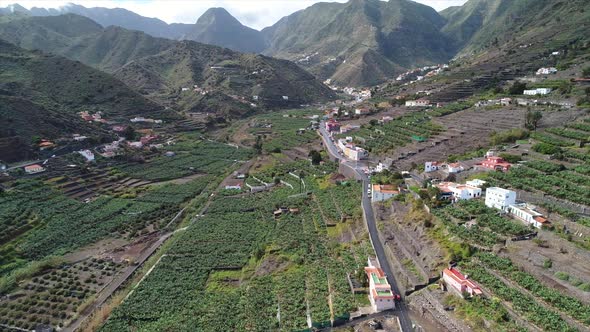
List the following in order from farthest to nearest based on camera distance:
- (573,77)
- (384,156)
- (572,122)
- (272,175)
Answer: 1. (573,77)
2. (272,175)
3. (384,156)
4. (572,122)

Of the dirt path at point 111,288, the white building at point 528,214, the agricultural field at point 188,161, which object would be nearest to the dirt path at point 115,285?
the dirt path at point 111,288

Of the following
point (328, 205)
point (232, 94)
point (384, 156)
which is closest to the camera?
point (328, 205)

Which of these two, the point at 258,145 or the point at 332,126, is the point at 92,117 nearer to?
the point at 258,145

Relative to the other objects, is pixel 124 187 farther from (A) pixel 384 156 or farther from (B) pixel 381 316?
(B) pixel 381 316

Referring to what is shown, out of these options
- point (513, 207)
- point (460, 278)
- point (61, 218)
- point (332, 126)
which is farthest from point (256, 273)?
point (332, 126)

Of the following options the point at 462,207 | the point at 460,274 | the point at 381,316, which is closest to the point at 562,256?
the point at 460,274

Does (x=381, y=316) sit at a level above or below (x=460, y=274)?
below

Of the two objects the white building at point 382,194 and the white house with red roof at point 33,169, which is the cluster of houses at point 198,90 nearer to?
the white house with red roof at point 33,169
